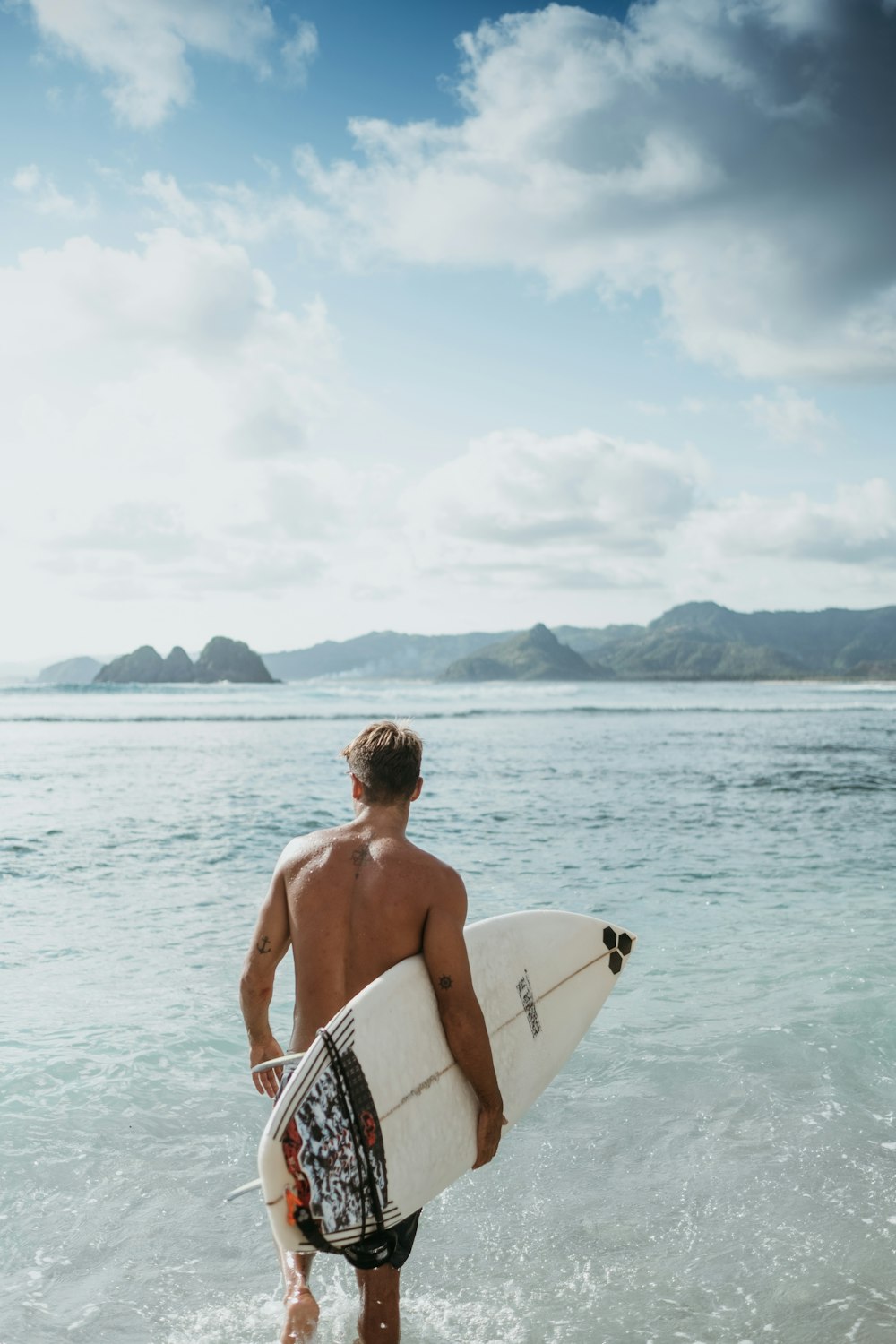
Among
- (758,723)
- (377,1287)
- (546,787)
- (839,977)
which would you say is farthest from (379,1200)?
(758,723)

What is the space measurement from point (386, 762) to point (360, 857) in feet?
0.96

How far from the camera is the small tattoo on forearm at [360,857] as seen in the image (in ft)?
8.94

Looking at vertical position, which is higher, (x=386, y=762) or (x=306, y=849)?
(x=386, y=762)

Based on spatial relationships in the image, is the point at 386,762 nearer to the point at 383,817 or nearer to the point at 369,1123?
the point at 383,817

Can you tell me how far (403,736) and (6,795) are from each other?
1659 centimetres

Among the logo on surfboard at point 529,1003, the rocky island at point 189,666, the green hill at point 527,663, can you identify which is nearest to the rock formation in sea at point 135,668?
the rocky island at point 189,666

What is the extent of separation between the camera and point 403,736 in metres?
2.82

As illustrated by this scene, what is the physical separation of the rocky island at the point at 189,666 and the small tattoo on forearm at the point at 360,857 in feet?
387

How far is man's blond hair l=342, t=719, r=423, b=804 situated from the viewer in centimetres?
281

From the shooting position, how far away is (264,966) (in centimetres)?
283

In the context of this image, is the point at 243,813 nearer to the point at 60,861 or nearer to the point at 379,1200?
the point at 60,861

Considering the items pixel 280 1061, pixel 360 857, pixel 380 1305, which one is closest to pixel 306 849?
pixel 360 857

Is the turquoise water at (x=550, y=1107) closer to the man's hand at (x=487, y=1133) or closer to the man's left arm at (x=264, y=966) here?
the man's hand at (x=487, y=1133)

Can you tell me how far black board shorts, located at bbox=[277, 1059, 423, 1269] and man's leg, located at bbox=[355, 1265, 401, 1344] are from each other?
5 centimetres
